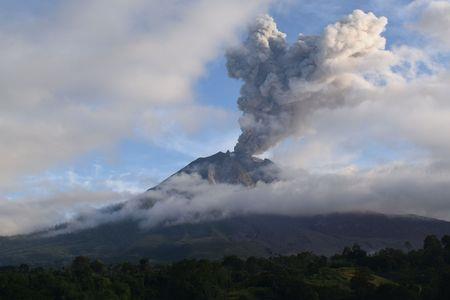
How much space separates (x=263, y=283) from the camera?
269 ft

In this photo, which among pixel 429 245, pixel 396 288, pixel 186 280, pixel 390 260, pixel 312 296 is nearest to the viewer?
pixel 396 288

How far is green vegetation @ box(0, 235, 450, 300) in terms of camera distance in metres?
69.8

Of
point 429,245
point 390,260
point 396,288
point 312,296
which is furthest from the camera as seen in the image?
point 429,245

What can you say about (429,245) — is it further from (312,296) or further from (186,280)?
(186,280)

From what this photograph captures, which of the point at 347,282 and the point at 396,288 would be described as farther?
the point at 347,282

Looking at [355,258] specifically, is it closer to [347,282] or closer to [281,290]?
[347,282]

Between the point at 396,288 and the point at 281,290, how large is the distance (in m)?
15.8

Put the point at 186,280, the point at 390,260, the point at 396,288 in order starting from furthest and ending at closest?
the point at 390,260 < the point at 186,280 < the point at 396,288

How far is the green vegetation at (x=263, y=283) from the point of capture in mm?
69844

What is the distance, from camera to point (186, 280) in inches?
3130

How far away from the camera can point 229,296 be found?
2975 inches

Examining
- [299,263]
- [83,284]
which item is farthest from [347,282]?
[83,284]

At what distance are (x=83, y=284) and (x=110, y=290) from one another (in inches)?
358

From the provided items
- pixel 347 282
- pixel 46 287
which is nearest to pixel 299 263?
pixel 347 282
